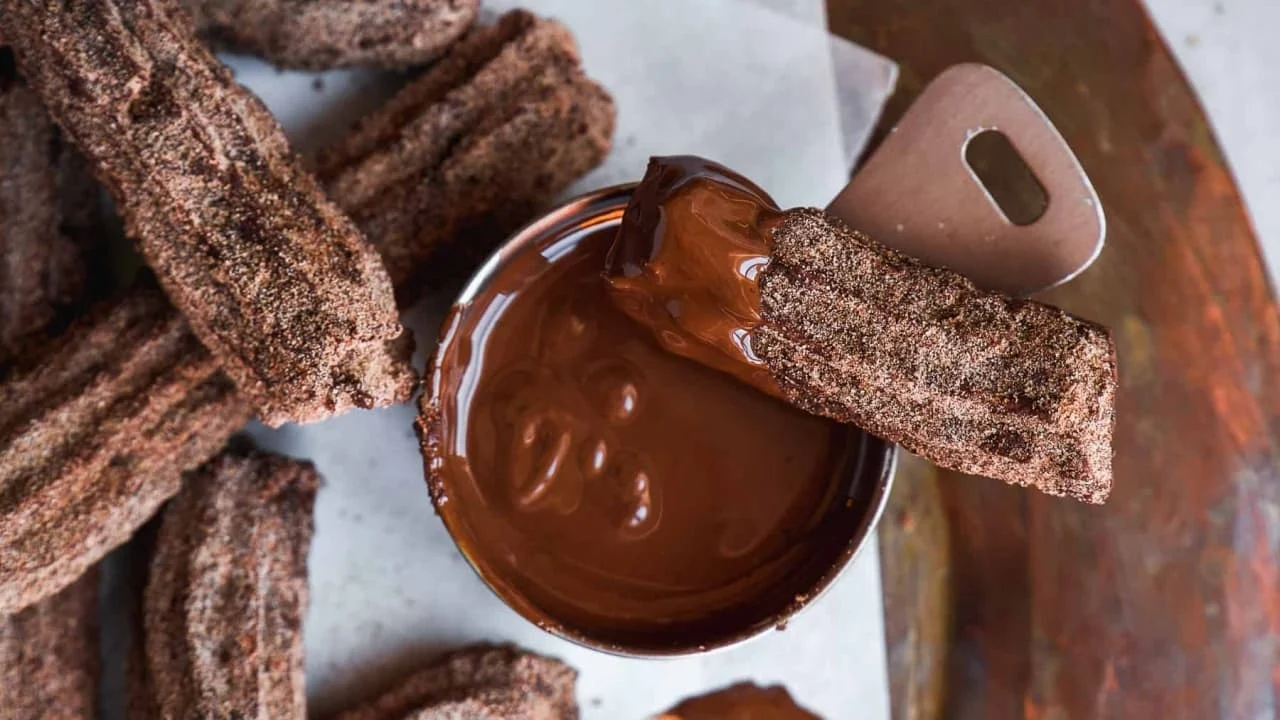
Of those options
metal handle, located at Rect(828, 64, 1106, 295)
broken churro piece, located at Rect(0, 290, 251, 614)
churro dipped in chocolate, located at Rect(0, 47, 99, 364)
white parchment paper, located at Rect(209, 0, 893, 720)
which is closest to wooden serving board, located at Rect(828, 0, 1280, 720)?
white parchment paper, located at Rect(209, 0, 893, 720)

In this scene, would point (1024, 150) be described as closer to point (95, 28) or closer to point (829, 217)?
point (829, 217)

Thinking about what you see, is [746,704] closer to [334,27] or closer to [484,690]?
[484,690]

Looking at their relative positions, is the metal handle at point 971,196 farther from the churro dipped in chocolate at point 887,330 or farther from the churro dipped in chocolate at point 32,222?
the churro dipped in chocolate at point 32,222

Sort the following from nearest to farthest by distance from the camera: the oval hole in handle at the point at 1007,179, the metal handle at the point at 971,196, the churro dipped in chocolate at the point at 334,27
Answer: the metal handle at the point at 971,196, the churro dipped in chocolate at the point at 334,27, the oval hole in handle at the point at 1007,179

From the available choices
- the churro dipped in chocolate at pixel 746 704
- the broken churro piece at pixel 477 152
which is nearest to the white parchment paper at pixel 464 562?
the churro dipped in chocolate at pixel 746 704

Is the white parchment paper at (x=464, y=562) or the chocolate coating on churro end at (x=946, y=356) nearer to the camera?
the chocolate coating on churro end at (x=946, y=356)

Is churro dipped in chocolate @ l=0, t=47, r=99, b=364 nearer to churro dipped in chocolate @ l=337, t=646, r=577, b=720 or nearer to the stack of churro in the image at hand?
the stack of churro
